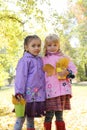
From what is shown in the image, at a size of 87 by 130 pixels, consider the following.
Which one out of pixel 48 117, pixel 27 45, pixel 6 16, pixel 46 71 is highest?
pixel 6 16

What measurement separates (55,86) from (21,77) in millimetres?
611

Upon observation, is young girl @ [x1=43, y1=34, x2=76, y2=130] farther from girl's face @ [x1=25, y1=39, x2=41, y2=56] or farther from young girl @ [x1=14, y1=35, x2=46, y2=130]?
girl's face @ [x1=25, y1=39, x2=41, y2=56]

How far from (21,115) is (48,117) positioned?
70cm

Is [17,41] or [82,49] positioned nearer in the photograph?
[17,41]

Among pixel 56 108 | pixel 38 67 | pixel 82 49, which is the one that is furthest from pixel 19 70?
pixel 82 49

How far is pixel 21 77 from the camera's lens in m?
6.25

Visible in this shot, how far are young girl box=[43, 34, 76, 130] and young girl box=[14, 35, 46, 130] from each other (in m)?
0.12

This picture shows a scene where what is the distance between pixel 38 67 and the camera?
6422 mm

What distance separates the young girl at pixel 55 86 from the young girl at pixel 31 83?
12 cm

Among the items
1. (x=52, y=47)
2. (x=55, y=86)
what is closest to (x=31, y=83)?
(x=55, y=86)

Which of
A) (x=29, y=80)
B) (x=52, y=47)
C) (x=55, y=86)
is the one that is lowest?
(x=55, y=86)

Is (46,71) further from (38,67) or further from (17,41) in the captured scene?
(17,41)

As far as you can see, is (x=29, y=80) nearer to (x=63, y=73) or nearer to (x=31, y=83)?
(x=31, y=83)

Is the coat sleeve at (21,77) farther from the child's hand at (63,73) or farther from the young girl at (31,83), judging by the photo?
the child's hand at (63,73)
